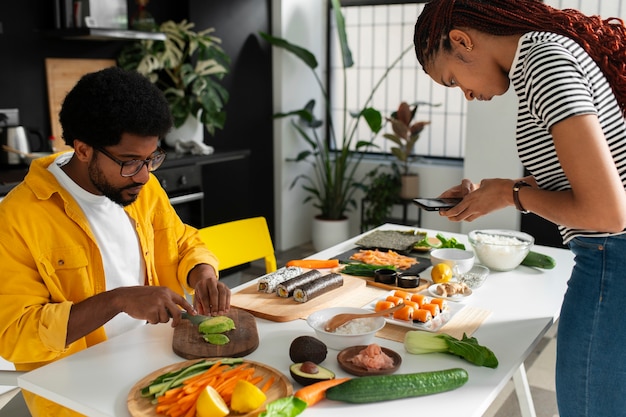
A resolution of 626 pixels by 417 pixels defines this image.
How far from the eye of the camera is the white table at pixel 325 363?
4.18ft

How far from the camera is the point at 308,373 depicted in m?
1.33

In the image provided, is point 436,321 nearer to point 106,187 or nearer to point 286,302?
point 286,302

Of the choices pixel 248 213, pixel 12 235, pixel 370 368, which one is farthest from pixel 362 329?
pixel 248 213

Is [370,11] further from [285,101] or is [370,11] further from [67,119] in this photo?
[67,119]

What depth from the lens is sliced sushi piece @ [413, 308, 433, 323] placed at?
1644 mm

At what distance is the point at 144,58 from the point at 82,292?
2566 mm

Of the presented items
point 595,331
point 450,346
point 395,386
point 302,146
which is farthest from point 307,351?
point 302,146

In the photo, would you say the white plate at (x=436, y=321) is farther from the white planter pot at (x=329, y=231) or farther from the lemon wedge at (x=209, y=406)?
the white planter pot at (x=329, y=231)

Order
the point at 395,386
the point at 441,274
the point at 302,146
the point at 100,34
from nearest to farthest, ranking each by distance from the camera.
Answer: the point at 395,386
the point at 441,274
the point at 100,34
the point at 302,146

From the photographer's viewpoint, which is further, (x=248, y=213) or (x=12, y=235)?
(x=248, y=213)

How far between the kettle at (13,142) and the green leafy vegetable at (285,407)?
266 cm

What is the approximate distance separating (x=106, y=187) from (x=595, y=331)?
1.15 meters

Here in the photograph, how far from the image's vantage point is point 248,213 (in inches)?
198

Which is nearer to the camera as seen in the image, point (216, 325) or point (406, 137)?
point (216, 325)
